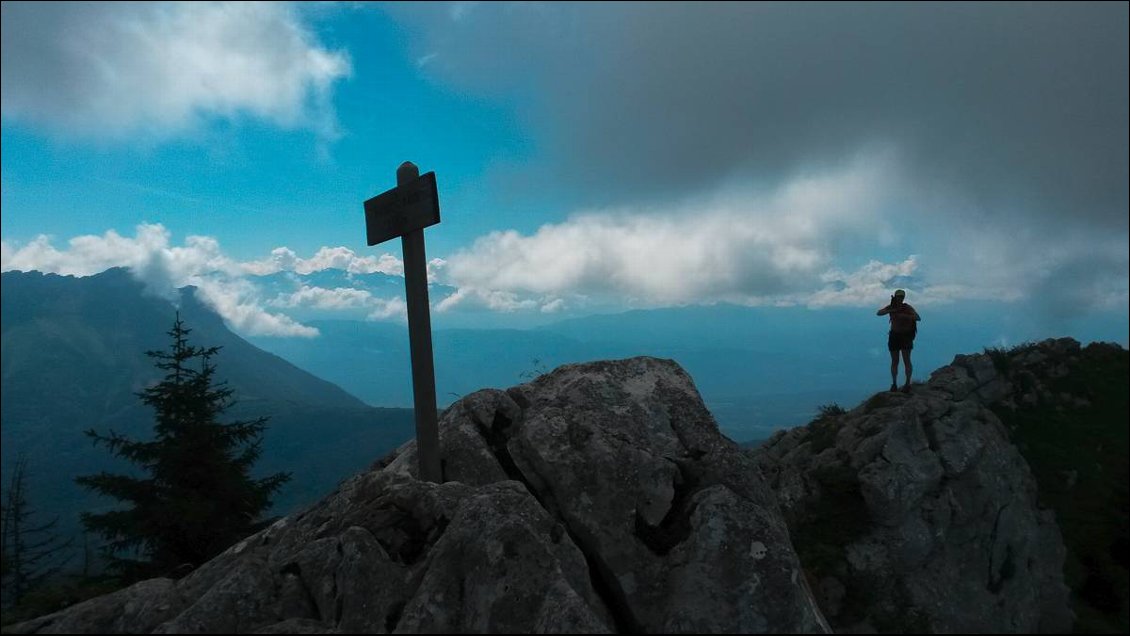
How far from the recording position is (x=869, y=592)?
17875mm

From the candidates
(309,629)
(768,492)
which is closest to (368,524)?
(309,629)

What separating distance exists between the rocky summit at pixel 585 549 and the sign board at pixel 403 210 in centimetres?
449

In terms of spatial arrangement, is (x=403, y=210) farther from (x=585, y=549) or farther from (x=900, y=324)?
(x=900, y=324)

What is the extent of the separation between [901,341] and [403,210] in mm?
20244

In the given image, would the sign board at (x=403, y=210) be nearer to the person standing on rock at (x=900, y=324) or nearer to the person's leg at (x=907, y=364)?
the person standing on rock at (x=900, y=324)

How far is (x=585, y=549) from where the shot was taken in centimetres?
1070

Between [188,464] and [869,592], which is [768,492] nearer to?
[869,592]

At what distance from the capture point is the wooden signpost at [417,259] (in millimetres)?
12992

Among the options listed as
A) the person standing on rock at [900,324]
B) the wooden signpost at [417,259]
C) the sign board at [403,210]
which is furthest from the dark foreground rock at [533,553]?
the person standing on rock at [900,324]

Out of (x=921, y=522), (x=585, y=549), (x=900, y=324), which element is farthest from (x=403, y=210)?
(x=900, y=324)

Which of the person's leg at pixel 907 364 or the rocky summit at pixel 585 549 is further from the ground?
the person's leg at pixel 907 364

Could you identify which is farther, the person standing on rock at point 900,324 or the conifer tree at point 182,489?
the conifer tree at point 182,489

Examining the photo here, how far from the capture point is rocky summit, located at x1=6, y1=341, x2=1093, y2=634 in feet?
28.5

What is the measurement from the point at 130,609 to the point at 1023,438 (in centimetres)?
3415
